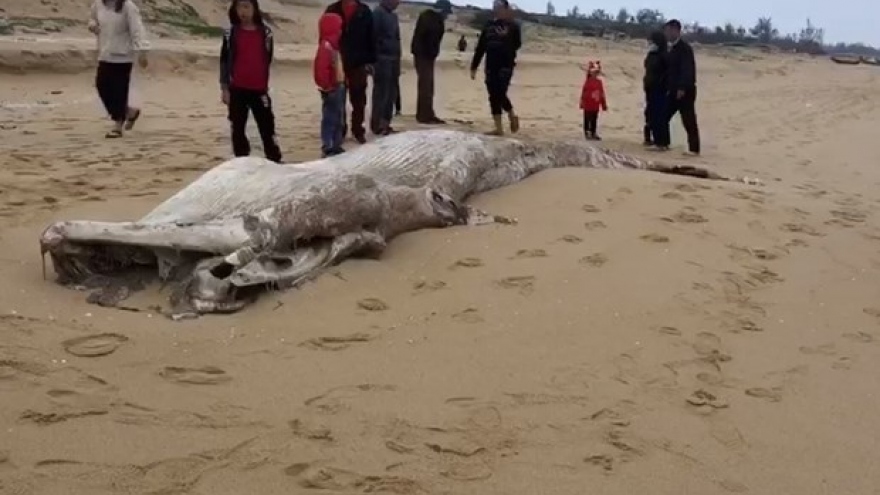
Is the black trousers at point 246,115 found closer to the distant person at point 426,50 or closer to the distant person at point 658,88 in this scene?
the distant person at point 426,50

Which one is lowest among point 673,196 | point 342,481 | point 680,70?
point 342,481

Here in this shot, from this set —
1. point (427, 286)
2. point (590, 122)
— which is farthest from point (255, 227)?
point (590, 122)

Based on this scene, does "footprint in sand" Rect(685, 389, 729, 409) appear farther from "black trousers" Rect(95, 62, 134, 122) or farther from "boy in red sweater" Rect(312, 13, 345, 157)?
"black trousers" Rect(95, 62, 134, 122)

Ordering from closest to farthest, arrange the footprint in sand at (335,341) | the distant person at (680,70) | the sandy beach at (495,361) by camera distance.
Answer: the sandy beach at (495,361), the footprint in sand at (335,341), the distant person at (680,70)

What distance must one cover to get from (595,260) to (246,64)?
3.53 m

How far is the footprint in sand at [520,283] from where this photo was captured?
16.1ft

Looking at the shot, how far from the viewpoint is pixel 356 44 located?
9328mm

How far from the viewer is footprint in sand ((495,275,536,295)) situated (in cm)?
491

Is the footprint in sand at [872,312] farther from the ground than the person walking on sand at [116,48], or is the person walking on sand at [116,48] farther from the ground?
the person walking on sand at [116,48]

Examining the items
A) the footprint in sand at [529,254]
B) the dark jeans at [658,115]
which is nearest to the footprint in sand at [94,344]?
the footprint in sand at [529,254]

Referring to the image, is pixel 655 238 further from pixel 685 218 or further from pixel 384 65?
pixel 384 65

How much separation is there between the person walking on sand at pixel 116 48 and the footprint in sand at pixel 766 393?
7.52 meters

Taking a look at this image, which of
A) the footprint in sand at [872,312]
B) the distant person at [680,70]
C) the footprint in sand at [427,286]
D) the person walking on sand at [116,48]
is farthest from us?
the distant person at [680,70]

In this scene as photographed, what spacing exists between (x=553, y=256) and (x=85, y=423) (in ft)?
9.32
